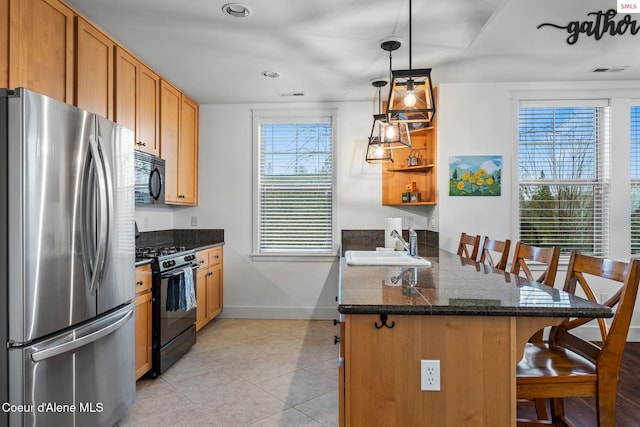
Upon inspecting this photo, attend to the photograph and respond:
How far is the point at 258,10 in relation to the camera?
2324mm

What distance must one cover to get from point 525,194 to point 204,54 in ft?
10.6

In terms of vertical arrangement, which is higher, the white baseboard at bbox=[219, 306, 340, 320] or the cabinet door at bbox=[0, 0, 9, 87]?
the cabinet door at bbox=[0, 0, 9, 87]

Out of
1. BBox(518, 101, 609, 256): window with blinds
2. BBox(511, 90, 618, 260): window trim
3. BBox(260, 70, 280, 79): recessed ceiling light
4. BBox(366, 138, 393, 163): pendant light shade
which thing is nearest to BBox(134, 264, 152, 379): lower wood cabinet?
BBox(260, 70, 280, 79): recessed ceiling light

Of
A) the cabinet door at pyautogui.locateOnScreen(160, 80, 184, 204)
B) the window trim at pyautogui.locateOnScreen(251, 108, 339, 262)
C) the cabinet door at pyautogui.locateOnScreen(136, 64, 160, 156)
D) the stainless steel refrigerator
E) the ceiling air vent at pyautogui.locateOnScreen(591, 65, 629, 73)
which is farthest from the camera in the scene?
the window trim at pyautogui.locateOnScreen(251, 108, 339, 262)

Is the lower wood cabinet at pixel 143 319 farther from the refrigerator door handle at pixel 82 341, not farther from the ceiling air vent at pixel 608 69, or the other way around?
the ceiling air vent at pixel 608 69

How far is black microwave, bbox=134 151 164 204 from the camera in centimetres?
300

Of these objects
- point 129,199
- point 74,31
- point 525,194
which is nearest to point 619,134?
point 525,194

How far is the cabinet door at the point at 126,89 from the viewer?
2.74m

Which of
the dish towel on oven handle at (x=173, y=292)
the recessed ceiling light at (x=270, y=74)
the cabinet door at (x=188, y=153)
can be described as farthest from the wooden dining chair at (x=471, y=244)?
the cabinet door at (x=188, y=153)

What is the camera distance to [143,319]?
2592mm

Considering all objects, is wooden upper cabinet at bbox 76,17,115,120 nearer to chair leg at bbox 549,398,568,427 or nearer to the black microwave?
the black microwave

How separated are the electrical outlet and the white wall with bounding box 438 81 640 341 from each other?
7.74ft

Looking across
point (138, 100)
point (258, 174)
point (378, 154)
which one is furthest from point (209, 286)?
point (378, 154)

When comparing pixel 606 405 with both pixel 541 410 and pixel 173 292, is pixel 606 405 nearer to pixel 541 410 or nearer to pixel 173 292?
pixel 541 410
